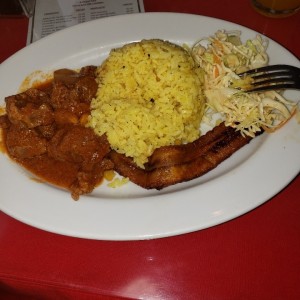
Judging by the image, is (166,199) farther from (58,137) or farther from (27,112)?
(27,112)

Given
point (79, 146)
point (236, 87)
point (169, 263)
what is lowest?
point (169, 263)

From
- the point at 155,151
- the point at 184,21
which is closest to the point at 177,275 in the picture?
the point at 155,151

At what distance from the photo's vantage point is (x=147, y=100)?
2.95 meters

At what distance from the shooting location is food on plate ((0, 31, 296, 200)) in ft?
8.71

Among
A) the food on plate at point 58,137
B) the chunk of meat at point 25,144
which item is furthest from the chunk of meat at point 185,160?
the chunk of meat at point 25,144

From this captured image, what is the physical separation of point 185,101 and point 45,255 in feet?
4.93

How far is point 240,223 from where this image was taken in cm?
252

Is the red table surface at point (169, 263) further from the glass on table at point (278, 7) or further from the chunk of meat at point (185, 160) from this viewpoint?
the glass on table at point (278, 7)

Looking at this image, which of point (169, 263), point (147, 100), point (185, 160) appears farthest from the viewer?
point (147, 100)

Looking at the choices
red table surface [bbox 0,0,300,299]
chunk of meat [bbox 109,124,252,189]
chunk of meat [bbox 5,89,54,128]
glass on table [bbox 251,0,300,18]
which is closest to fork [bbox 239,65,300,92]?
chunk of meat [bbox 109,124,252,189]

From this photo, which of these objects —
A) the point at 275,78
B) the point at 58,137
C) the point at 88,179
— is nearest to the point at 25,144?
the point at 58,137

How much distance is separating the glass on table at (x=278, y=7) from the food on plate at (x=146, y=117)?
3.10 ft

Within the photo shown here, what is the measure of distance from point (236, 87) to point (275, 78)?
0.29 metres

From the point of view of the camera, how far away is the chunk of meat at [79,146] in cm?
272
